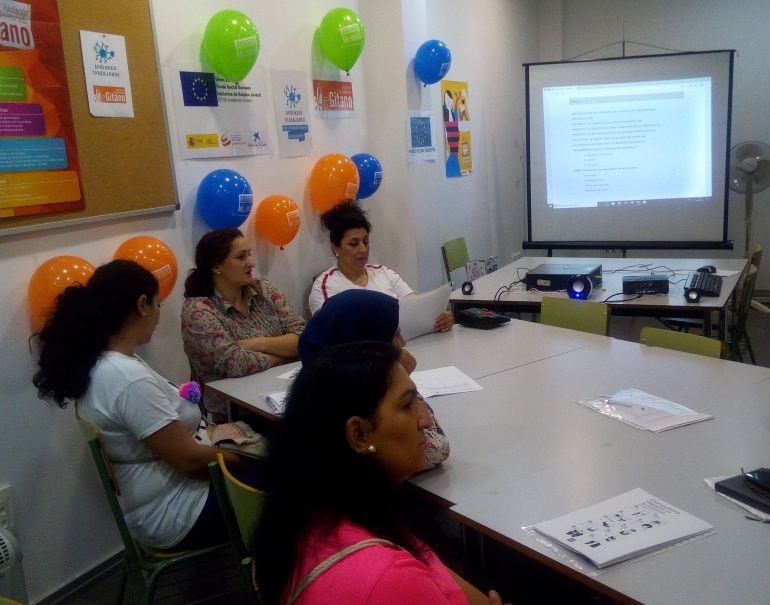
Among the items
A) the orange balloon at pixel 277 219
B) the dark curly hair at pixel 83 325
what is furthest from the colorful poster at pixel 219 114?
the dark curly hair at pixel 83 325

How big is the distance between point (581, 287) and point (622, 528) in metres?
2.21

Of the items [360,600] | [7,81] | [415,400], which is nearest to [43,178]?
[7,81]

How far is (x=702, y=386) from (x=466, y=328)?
1.17m

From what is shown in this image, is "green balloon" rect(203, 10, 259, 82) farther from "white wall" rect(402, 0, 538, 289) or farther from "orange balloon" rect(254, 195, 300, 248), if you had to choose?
"white wall" rect(402, 0, 538, 289)

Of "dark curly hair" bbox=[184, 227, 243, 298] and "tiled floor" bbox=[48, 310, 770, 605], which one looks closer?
"tiled floor" bbox=[48, 310, 770, 605]

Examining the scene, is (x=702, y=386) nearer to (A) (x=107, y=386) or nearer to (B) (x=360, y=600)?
(B) (x=360, y=600)

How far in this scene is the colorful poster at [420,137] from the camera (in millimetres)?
4176

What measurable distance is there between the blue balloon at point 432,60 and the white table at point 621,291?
1.29 m

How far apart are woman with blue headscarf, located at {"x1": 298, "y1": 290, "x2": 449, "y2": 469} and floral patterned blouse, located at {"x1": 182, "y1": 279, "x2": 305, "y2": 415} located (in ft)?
3.04

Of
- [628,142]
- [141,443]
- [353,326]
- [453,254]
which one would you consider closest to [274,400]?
[141,443]

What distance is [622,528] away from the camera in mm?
1394

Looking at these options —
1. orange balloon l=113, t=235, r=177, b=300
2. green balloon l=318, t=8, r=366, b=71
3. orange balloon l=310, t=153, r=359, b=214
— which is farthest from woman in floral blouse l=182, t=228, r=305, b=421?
green balloon l=318, t=8, r=366, b=71

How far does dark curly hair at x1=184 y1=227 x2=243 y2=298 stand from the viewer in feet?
8.86

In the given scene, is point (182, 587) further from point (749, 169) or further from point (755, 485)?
point (749, 169)
